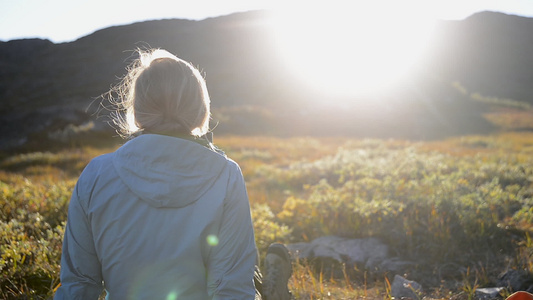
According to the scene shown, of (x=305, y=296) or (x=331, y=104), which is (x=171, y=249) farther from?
(x=331, y=104)

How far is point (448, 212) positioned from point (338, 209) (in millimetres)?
1739

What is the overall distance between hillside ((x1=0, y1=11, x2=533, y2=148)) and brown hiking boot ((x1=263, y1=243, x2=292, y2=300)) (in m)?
13.6

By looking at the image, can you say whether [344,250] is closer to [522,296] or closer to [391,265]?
[391,265]

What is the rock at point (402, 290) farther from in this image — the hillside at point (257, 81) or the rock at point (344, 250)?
the hillside at point (257, 81)

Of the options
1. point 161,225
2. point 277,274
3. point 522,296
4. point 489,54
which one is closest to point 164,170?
point 161,225

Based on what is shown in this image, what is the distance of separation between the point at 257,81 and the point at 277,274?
4805 cm

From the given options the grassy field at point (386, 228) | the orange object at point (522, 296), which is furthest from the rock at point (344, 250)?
the orange object at point (522, 296)

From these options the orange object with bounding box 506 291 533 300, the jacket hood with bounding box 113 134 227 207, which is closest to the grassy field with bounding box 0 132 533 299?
the orange object with bounding box 506 291 533 300

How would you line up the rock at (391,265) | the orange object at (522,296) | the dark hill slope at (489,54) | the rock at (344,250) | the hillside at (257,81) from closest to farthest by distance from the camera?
1. the orange object at (522,296)
2. the rock at (391,265)
3. the rock at (344,250)
4. the hillside at (257,81)
5. the dark hill slope at (489,54)

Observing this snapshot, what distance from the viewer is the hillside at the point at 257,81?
109 ft

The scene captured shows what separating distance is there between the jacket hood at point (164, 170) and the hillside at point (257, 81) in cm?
1437

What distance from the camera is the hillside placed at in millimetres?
33125

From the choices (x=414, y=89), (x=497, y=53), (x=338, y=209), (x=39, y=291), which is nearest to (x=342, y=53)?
(x=414, y=89)

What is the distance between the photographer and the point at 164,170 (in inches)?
66.7
